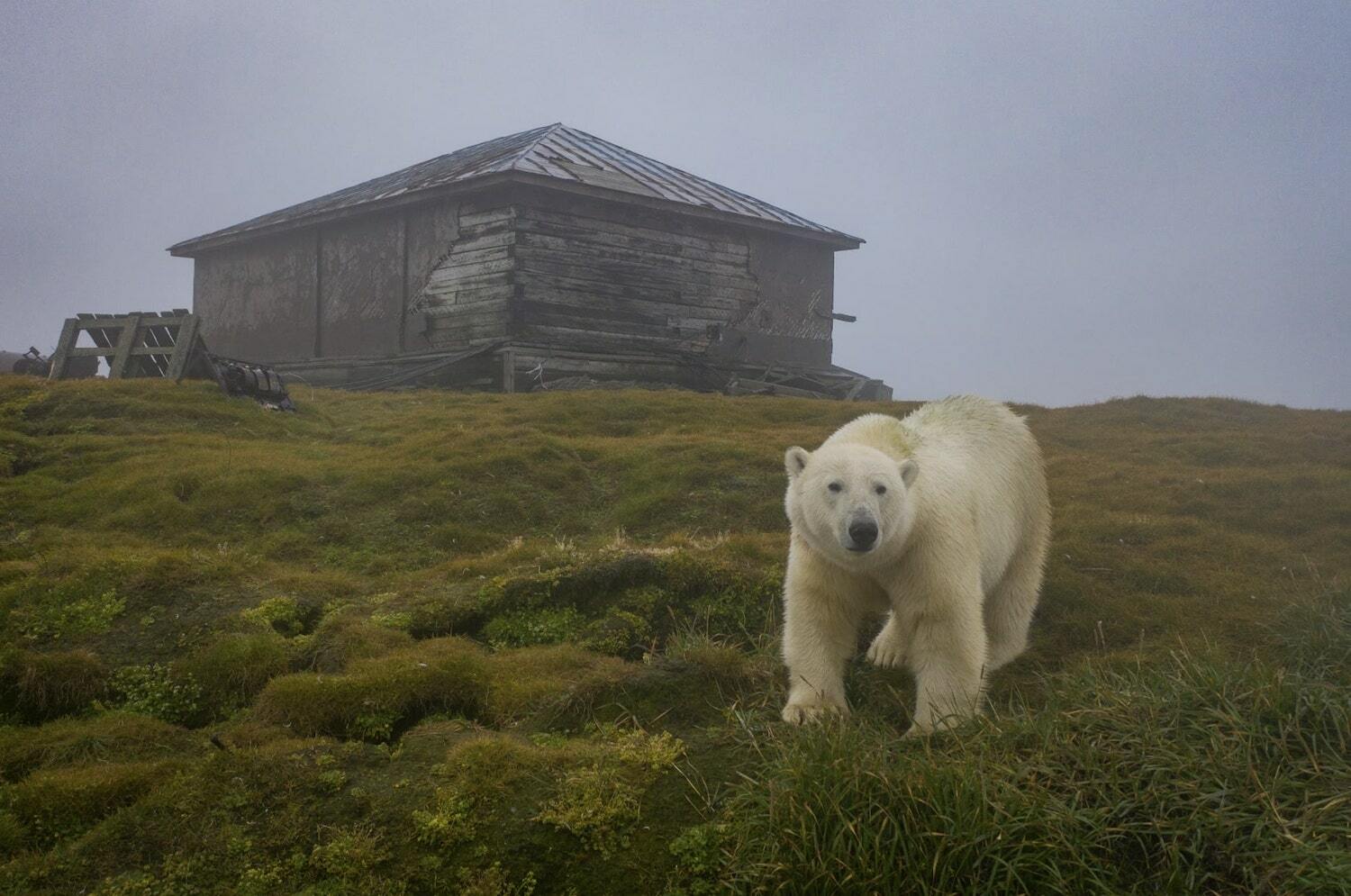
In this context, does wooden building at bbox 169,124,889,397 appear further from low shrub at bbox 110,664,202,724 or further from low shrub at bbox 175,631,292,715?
low shrub at bbox 110,664,202,724

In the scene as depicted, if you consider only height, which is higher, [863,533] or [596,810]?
[863,533]

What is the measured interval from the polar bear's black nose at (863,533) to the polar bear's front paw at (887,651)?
49.7 inches

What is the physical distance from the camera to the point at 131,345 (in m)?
15.5

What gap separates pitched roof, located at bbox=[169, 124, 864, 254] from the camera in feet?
67.5

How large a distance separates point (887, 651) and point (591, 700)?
1924 millimetres

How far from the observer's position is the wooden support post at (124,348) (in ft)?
50.4

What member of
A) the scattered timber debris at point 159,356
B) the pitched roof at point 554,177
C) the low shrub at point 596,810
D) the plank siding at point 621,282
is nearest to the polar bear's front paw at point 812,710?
the low shrub at point 596,810

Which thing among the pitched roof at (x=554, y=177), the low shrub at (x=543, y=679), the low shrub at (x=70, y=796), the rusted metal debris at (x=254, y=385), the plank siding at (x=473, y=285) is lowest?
the low shrub at (x=70, y=796)

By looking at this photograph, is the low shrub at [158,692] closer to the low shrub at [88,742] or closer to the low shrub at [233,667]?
the low shrub at [233,667]

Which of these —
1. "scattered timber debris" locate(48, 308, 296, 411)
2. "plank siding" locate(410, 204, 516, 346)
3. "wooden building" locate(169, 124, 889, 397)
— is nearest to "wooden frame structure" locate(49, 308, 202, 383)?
"scattered timber debris" locate(48, 308, 296, 411)

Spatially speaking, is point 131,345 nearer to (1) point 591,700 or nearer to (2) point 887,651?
(1) point 591,700

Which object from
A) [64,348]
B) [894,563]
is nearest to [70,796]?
[894,563]

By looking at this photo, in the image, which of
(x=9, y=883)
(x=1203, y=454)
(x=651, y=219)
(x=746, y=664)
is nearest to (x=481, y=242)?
(x=651, y=219)

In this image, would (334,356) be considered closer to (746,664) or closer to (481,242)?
(481,242)
